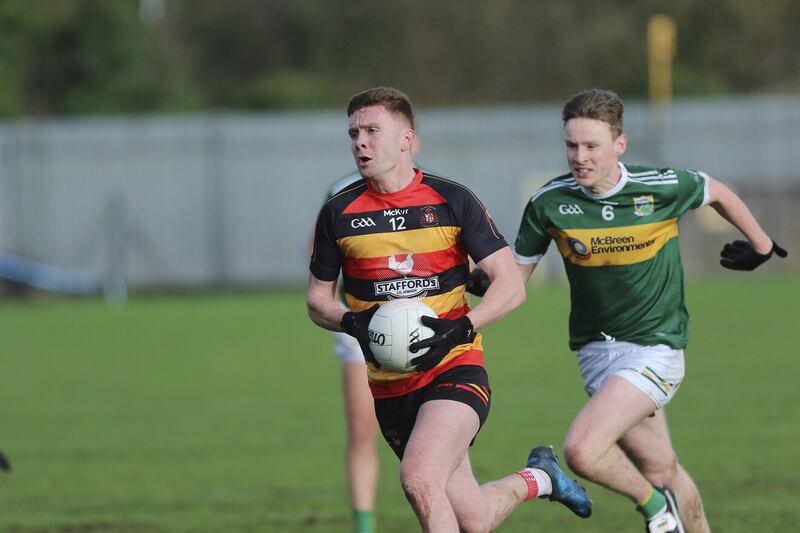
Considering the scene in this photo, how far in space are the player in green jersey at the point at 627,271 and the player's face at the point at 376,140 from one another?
0.96 meters

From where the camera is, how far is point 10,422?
13.0 metres

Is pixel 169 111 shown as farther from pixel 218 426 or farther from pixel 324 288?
pixel 324 288

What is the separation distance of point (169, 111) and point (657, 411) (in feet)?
109

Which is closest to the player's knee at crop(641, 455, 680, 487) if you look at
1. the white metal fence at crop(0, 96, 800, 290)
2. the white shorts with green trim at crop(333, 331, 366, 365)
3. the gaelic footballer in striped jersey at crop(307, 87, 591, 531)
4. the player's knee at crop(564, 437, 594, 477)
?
the player's knee at crop(564, 437, 594, 477)

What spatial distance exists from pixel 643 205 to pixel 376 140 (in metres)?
1.50

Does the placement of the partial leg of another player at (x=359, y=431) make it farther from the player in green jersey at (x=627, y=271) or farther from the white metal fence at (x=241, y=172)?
the white metal fence at (x=241, y=172)

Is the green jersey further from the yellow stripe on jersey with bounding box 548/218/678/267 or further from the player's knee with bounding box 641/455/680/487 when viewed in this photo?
the player's knee with bounding box 641/455/680/487

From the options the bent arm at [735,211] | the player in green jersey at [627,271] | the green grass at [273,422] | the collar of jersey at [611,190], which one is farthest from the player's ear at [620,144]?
the green grass at [273,422]

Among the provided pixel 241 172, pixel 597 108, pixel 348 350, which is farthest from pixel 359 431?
pixel 241 172

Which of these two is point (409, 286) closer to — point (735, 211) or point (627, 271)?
point (627, 271)

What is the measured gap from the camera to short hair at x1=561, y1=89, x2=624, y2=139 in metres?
6.37

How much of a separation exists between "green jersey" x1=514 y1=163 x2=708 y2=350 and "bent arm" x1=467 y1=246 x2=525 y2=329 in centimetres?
75

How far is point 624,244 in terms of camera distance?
6.57 metres

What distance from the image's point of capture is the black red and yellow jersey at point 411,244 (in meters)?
5.91
